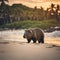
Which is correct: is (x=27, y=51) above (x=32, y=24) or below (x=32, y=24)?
below

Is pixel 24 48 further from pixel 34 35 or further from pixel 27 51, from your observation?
pixel 34 35

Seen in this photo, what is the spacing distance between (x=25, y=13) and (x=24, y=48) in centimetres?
49

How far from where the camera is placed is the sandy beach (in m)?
4.12

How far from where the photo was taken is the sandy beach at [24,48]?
13.5 ft

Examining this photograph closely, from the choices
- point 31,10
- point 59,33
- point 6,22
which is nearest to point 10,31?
point 6,22

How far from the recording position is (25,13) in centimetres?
427

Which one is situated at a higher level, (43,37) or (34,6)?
(34,6)

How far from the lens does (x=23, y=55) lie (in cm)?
413

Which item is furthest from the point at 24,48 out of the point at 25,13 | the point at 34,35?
the point at 25,13

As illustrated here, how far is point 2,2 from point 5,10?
12 cm

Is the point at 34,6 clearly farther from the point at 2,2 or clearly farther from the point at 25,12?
the point at 2,2

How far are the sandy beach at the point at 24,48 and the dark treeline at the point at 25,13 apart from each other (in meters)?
0.22

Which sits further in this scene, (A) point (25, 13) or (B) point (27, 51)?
(A) point (25, 13)

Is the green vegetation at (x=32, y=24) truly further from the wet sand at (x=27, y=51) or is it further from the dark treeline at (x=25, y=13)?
the wet sand at (x=27, y=51)
